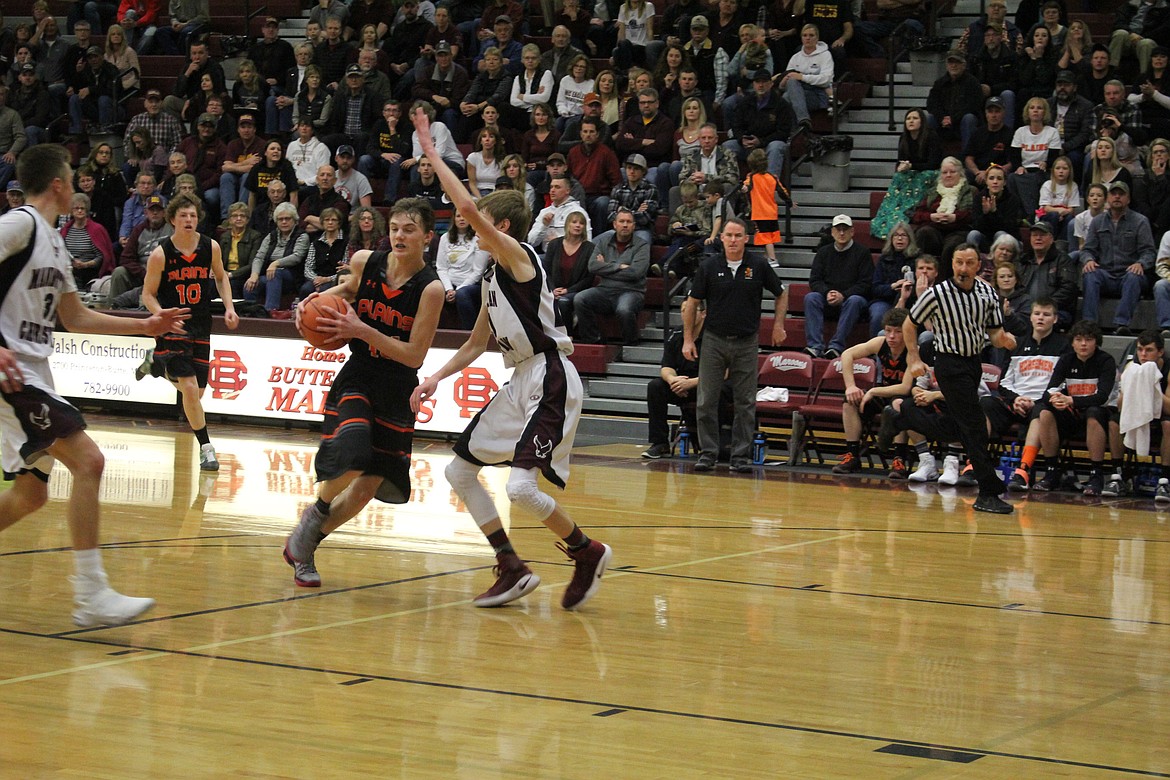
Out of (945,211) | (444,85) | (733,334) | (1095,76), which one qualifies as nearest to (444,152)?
(444,85)

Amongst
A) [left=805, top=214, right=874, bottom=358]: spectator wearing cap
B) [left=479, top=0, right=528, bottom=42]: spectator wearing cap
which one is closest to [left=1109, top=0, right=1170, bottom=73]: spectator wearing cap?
[left=805, top=214, right=874, bottom=358]: spectator wearing cap

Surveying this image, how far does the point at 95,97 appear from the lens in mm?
21469

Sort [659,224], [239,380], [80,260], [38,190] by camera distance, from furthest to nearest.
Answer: [80,260] → [659,224] → [239,380] → [38,190]

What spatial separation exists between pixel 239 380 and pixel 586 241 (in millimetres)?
4010

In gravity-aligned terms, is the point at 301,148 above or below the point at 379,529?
above

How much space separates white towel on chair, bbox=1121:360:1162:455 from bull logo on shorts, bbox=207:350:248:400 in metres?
8.72

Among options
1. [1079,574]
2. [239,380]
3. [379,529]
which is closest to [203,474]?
[379,529]

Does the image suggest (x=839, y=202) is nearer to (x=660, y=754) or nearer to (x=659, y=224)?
(x=659, y=224)

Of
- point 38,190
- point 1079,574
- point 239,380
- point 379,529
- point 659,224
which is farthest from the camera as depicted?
point 659,224

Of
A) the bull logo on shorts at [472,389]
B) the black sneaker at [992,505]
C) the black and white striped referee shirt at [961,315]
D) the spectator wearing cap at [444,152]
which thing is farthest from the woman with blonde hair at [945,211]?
the spectator wearing cap at [444,152]

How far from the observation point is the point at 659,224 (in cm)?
1650

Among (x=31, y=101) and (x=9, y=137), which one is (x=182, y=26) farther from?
(x=9, y=137)

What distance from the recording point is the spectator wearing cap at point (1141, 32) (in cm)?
1574

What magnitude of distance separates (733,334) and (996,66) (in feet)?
20.1
